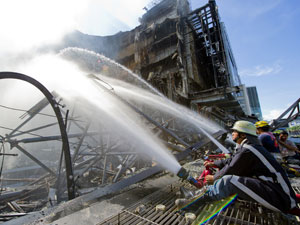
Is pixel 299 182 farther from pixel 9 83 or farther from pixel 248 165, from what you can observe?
pixel 9 83

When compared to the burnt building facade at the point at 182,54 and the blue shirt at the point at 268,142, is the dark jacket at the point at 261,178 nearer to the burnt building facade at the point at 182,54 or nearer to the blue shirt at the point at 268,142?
the blue shirt at the point at 268,142

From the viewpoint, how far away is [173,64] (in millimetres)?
20938

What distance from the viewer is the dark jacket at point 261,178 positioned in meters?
2.02

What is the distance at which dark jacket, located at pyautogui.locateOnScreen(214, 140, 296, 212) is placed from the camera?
2016mm

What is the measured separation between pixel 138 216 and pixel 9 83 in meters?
17.2

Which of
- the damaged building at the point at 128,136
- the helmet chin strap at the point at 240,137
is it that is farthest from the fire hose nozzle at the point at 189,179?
the helmet chin strap at the point at 240,137

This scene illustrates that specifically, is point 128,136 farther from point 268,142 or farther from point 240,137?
point 268,142

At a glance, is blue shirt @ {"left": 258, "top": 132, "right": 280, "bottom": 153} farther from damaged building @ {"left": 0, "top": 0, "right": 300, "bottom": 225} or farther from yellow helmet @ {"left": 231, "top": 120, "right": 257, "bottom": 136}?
yellow helmet @ {"left": 231, "top": 120, "right": 257, "bottom": 136}

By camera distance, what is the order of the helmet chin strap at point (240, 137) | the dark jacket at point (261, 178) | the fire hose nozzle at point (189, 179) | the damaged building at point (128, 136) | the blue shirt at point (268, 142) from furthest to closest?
the blue shirt at point (268, 142) < the fire hose nozzle at point (189, 179) < the helmet chin strap at point (240, 137) < the damaged building at point (128, 136) < the dark jacket at point (261, 178)

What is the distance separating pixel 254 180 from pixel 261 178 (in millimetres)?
139

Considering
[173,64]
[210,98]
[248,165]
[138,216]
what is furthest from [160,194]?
[173,64]

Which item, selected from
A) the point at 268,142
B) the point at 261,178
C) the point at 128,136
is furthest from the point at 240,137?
the point at 128,136

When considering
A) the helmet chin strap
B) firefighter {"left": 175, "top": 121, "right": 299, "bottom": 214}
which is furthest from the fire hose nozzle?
the helmet chin strap

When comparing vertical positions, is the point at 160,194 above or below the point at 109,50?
below
